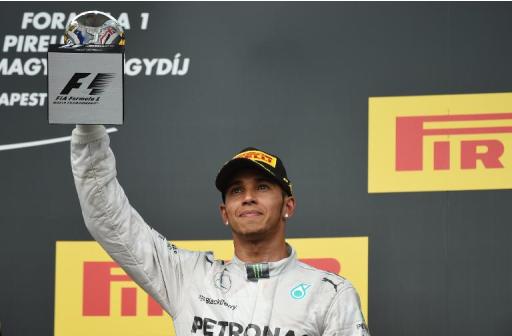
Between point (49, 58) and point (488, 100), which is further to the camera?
point (488, 100)

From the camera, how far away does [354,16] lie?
344 centimetres

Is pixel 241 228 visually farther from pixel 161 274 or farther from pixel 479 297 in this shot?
pixel 479 297

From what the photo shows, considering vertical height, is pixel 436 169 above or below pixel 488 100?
below

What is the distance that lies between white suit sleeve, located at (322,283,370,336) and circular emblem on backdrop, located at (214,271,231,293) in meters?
0.26

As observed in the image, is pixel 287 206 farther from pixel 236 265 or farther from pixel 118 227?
pixel 118 227

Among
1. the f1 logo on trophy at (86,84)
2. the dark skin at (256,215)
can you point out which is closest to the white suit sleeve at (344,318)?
the dark skin at (256,215)

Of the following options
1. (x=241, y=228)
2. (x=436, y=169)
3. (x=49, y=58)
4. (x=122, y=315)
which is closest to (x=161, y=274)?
(x=241, y=228)

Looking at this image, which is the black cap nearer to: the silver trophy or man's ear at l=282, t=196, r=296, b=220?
man's ear at l=282, t=196, r=296, b=220

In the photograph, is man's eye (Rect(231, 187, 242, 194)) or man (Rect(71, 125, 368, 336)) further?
man's eye (Rect(231, 187, 242, 194))

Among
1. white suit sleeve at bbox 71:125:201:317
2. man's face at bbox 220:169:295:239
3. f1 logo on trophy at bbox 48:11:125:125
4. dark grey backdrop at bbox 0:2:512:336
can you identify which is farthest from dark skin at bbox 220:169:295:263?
dark grey backdrop at bbox 0:2:512:336

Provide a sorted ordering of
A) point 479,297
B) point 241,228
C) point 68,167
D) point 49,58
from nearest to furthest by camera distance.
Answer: point 49,58 < point 241,228 < point 479,297 < point 68,167

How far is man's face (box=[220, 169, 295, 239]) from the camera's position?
2.58 metres

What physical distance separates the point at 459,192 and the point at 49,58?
152 cm

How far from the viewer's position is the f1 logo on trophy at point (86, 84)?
2334mm
